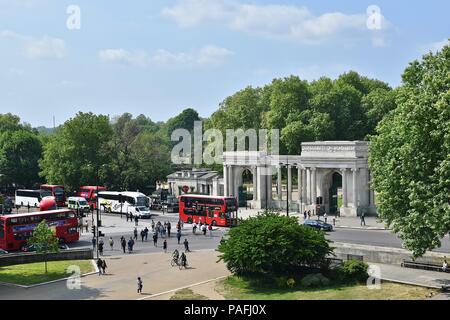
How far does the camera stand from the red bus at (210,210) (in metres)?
55.9

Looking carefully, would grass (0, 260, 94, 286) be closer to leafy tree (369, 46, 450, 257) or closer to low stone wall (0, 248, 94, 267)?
low stone wall (0, 248, 94, 267)

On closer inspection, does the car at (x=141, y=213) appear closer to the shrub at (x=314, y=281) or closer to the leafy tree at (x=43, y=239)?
the leafy tree at (x=43, y=239)

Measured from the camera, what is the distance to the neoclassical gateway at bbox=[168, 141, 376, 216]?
60.7 m

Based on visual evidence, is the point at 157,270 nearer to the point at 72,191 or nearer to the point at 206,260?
the point at 206,260

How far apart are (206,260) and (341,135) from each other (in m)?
43.4

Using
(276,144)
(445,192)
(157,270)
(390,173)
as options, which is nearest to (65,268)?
(157,270)

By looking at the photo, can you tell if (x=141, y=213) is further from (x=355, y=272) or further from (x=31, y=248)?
(x=355, y=272)

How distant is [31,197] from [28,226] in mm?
31682

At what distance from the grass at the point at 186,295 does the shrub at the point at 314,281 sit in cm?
550

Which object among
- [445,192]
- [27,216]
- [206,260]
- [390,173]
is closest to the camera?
[445,192]

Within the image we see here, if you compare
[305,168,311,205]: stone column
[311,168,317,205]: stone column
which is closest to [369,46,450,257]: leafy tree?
[311,168,317,205]: stone column

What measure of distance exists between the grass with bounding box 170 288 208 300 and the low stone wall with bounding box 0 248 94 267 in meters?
12.9

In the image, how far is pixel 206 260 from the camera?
39.5m

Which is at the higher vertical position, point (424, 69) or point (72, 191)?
point (424, 69)
